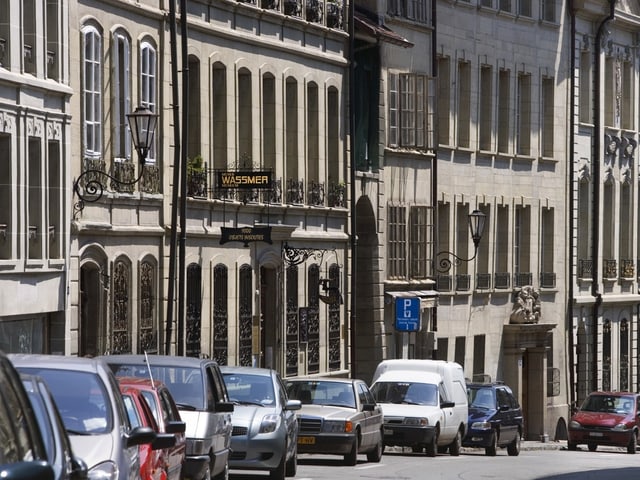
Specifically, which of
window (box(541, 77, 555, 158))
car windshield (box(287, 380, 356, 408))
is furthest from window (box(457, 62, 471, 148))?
car windshield (box(287, 380, 356, 408))

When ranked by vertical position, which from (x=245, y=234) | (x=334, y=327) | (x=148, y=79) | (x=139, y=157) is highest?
(x=148, y=79)

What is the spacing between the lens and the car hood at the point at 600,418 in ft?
176

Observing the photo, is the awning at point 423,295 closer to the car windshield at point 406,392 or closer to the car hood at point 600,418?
the car hood at point 600,418

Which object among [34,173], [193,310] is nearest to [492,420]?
[193,310]

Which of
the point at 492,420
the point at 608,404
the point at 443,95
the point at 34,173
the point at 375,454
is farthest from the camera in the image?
the point at 443,95

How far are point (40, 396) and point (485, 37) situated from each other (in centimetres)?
5164

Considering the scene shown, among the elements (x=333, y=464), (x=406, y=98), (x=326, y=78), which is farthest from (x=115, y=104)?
(x=406, y=98)

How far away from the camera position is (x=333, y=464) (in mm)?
35250

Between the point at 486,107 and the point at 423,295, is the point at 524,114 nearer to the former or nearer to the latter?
the point at 486,107

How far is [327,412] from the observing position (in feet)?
112

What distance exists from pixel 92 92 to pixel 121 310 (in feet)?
13.4

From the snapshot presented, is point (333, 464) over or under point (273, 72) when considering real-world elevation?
under

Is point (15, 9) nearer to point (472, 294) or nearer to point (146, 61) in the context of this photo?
point (146, 61)

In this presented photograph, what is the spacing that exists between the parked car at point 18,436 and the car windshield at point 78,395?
5515 mm
